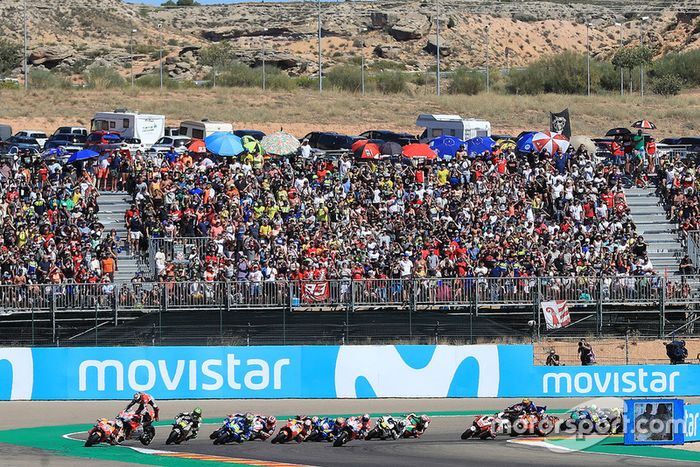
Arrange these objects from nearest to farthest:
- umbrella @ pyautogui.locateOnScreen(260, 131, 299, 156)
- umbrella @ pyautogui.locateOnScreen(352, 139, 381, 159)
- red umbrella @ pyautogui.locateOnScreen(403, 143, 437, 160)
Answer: red umbrella @ pyautogui.locateOnScreen(403, 143, 437, 160), umbrella @ pyautogui.locateOnScreen(260, 131, 299, 156), umbrella @ pyautogui.locateOnScreen(352, 139, 381, 159)

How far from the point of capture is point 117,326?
31.2m

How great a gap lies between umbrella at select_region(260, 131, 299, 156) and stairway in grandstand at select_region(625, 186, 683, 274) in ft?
35.9

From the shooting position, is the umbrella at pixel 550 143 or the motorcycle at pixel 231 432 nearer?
the motorcycle at pixel 231 432

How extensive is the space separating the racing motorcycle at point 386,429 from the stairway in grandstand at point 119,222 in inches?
536

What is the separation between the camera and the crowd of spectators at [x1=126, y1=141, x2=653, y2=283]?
34.6 metres

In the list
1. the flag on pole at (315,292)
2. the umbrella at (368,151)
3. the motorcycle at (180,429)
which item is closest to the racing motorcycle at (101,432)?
the motorcycle at (180,429)

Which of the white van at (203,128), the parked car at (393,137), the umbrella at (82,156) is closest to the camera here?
the umbrella at (82,156)

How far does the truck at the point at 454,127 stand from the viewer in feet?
173

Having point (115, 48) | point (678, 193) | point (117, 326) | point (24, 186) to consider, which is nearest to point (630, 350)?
point (678, 193)

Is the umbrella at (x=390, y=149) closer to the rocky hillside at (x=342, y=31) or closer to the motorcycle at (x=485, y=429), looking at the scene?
the motorcycle at (x=485, y=429)

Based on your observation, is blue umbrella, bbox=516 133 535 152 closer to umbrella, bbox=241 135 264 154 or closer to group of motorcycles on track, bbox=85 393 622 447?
umbrella, bbox=241 135 264 154

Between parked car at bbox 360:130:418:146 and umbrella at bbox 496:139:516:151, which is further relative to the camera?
parked car at bbox 360:130:418:146

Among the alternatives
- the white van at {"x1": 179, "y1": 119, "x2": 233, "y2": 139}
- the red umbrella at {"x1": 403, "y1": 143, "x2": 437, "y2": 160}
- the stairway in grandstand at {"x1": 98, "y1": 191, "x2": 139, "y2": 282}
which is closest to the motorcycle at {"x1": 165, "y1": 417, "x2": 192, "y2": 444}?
the stairway in grandstand at {"x1": 98, "y1": 191, "x2": 139, "y2": 282}

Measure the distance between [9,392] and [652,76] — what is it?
231 ft
